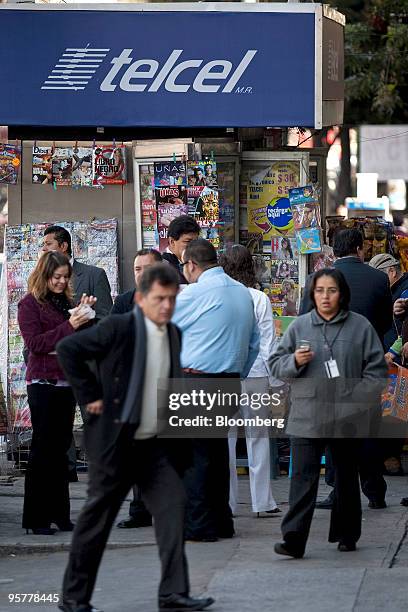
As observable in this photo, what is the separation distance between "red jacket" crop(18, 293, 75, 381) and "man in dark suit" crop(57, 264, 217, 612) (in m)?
2.18

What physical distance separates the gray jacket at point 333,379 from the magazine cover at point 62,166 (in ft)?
13.4

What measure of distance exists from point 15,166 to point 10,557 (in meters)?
3.88

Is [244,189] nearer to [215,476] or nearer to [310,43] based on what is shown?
[310,43]

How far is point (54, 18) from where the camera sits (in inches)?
448

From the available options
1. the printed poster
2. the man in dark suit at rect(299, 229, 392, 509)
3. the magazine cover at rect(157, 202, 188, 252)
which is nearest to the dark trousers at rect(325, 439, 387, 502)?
the man in dark suit at rect(299, 229, 392, 509)

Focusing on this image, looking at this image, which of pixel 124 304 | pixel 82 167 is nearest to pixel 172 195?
pixel 82 167

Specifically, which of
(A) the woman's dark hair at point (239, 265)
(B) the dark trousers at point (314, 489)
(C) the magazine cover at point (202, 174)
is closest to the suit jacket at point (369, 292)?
(A) the woman's dark hair at point (239, 265)

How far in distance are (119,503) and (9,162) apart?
5.46m

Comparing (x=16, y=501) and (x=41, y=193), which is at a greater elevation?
(x=41, y=193)

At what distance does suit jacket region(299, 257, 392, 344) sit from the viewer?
32.3ft

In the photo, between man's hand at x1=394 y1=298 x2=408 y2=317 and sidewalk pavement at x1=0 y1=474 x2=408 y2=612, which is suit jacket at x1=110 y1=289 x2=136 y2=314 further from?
man's hand at x1=394 y1=298 x2=408 y2=317

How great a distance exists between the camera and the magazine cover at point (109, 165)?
1176 cm

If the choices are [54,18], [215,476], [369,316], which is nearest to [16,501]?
[215,476]

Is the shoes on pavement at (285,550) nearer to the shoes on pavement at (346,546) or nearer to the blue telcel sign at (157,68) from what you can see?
the shoes on pavement at (346,546)
